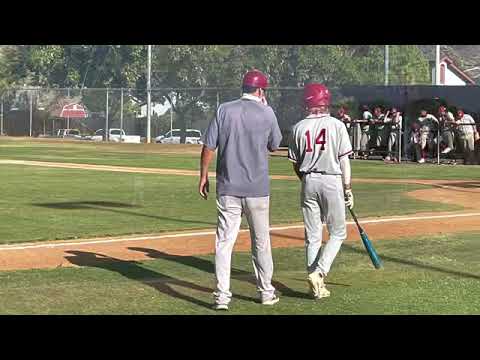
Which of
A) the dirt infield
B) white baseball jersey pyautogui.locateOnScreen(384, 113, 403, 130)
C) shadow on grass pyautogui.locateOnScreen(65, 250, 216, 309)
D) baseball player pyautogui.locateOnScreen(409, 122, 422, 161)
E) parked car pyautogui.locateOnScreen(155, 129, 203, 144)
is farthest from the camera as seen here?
parked car pyautogui.locateOnScreen(155, 129, 203, 144)

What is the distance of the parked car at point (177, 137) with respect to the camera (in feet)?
174

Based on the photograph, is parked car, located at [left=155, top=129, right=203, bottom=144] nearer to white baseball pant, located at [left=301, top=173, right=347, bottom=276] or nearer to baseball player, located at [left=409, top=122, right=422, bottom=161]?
baseball player, located at [left=409, top=122, right=422, bottom=161]

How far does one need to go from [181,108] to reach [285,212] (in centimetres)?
3741

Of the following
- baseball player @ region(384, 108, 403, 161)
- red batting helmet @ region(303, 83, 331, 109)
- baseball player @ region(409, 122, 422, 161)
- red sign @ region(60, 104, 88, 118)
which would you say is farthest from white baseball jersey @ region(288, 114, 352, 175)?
red sign @ region(60, 104, 88, 118)

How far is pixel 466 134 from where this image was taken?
102 ft

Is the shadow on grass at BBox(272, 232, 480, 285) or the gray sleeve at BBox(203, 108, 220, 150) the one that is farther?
the shadow on grass at BBox(272, 232, 480, 285)

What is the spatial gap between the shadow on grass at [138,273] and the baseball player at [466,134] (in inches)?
850

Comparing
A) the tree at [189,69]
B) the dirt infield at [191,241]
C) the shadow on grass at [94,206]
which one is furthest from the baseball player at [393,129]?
the tree at [189,69]

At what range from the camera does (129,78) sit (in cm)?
6488

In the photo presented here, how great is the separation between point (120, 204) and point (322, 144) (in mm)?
9931

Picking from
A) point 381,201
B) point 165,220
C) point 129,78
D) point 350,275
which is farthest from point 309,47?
point 350,275

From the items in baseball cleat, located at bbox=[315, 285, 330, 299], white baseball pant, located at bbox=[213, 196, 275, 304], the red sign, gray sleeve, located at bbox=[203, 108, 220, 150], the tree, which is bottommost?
baseball cleat, located at bbox=[315, 285, 330, 299]

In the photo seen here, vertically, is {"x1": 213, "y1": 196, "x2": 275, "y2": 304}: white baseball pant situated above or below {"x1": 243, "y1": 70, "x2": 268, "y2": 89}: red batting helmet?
below

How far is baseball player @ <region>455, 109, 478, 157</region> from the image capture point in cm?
3097
